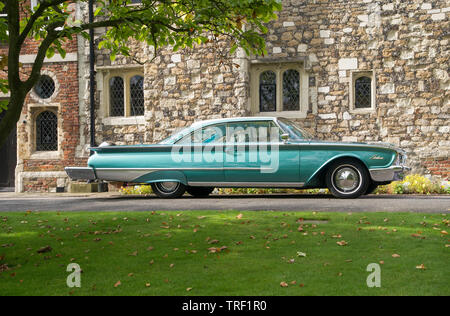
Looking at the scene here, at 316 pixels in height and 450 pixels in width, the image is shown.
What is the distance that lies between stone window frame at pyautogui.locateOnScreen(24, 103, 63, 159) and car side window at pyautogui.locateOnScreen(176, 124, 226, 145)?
729cm

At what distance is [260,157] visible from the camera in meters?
10.6

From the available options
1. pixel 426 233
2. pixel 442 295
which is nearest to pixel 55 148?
pixel 426 233

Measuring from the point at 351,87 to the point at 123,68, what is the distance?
273 inches

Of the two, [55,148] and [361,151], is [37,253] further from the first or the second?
[55,148]

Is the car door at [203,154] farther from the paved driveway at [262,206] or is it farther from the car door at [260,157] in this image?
the paved driveway at [262,206]

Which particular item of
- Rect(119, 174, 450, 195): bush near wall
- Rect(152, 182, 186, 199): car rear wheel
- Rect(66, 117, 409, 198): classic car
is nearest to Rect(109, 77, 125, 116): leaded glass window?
Rect(119, 174, 450, 195): bush near wall

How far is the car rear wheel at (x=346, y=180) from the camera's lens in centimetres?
1025

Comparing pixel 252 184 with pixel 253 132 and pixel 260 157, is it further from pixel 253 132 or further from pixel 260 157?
pixel 253 132

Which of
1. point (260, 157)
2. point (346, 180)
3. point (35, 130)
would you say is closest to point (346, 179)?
point (346, 180)

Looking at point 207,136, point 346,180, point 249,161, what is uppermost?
point 207,136

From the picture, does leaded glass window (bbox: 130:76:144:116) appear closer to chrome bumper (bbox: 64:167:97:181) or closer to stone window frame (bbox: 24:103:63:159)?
stone window frame (bbox: 24:103:63:159)

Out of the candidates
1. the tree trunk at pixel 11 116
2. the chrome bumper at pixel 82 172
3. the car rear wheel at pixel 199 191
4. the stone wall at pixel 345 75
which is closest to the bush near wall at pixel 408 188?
the stone wall at pixel 345 75

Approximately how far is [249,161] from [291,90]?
19.4ft

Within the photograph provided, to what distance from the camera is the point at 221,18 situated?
7.11 meters
